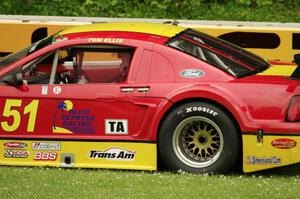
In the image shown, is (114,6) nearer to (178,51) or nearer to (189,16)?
(189,16)

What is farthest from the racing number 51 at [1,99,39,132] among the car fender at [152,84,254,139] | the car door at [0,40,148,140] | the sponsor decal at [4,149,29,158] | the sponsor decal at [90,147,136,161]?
the car fender at [152,84,254,139]

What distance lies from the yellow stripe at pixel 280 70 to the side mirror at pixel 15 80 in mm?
2538

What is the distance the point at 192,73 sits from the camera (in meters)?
7.58

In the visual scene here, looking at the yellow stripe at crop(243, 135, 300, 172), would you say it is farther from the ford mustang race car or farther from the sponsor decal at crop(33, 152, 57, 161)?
the sponsor decal at crop(33, 152, 57, 161)

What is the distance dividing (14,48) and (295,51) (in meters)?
4.23

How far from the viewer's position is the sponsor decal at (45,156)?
7727 mm

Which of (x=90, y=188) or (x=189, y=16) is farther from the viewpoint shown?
(x=189, y=16)

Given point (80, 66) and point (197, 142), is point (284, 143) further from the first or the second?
point (80, 66)

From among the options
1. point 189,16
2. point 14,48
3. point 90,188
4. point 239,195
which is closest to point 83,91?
point 90,188

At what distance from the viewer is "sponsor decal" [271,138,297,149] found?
721 cm

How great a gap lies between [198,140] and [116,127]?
85cm

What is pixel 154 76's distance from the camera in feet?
25.0

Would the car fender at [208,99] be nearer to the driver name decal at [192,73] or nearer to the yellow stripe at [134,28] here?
the driver name decal at [192,73]

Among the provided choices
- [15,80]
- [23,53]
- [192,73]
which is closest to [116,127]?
[192,73]
